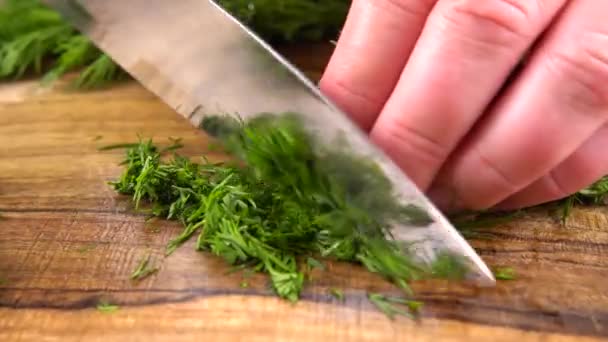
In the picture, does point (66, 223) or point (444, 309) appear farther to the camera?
point (66, 223)

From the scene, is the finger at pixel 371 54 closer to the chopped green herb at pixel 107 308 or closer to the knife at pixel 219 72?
the knife at pixel 219 72

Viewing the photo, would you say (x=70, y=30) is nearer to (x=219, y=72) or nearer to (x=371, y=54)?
(x=219, y=72)

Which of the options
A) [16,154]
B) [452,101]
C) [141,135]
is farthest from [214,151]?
[452,101]

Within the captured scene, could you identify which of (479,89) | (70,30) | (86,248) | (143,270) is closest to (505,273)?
(479,89)

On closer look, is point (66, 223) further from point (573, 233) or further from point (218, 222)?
point (573, 233)

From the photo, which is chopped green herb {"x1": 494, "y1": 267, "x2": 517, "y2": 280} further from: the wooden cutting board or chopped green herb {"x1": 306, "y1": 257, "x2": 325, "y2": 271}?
chopped green herb {"x1": 306, "y1": 257, "x2": 325, "y2": 271}

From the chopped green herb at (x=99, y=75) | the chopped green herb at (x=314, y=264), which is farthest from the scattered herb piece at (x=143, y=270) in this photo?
the chopped green herb at (x=99, y=75)
